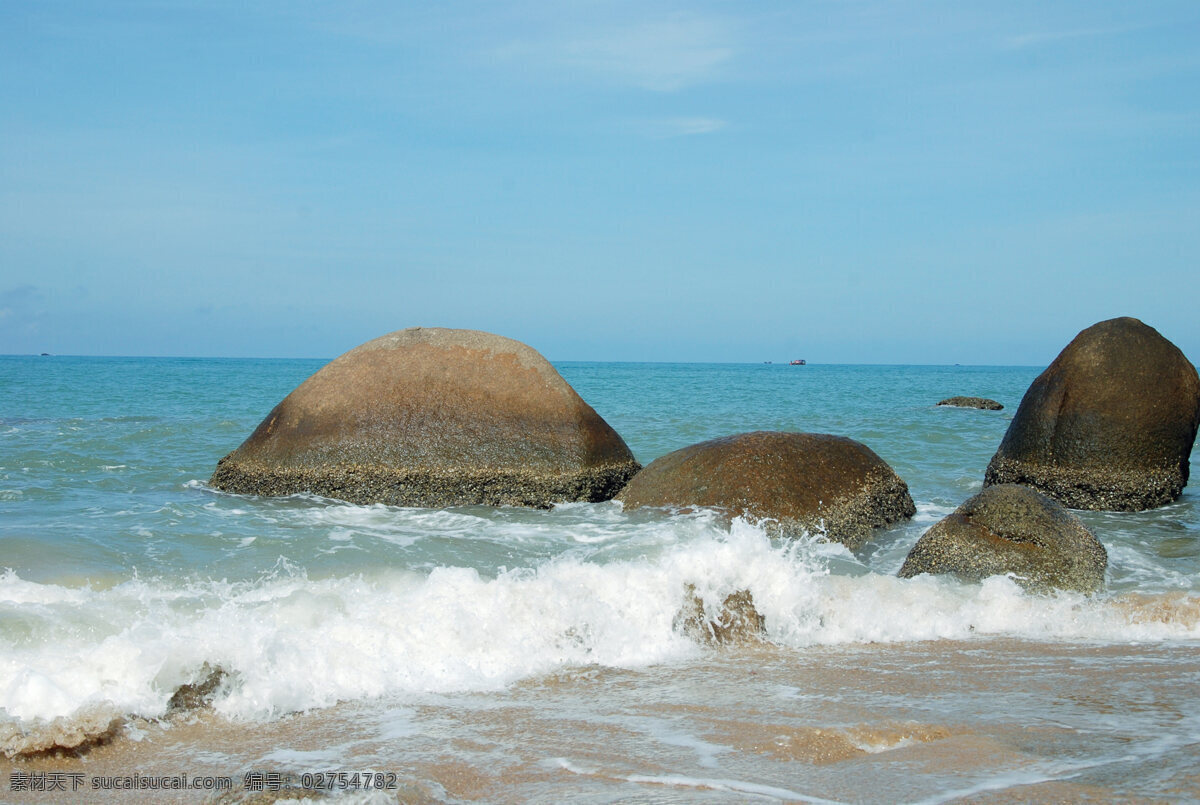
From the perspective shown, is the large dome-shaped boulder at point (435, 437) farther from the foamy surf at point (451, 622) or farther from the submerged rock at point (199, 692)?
the submerged rock at point (199, 692)

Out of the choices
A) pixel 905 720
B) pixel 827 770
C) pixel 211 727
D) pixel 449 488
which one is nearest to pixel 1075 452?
pixel 449 488

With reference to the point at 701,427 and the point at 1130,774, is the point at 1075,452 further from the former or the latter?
the point at 701,427

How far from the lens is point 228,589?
5988 millimetres

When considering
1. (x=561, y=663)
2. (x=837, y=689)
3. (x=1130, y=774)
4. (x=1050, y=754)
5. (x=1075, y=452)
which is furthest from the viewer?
(x=1075, y=452)

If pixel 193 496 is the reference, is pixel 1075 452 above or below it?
above

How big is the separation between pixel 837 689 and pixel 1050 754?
43.6 inches

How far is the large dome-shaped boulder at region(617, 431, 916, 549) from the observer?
26.0ft

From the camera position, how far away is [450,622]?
17.3 ft

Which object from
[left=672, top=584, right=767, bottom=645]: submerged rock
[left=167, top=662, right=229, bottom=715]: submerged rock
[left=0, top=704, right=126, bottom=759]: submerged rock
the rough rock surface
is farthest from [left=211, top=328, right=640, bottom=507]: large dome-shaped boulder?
the rough rock surface

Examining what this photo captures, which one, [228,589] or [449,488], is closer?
[228,589]

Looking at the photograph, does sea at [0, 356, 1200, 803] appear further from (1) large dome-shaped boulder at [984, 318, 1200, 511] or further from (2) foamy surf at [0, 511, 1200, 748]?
(1) large dome-shaped boulder at [984, 318, 1200, 511]

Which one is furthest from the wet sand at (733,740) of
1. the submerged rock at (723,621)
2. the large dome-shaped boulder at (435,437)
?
the large dome-shaped boulder at (435,437)

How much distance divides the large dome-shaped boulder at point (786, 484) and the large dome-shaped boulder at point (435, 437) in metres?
0.80

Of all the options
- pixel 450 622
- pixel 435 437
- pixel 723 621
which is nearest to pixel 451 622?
pixel 450 622
